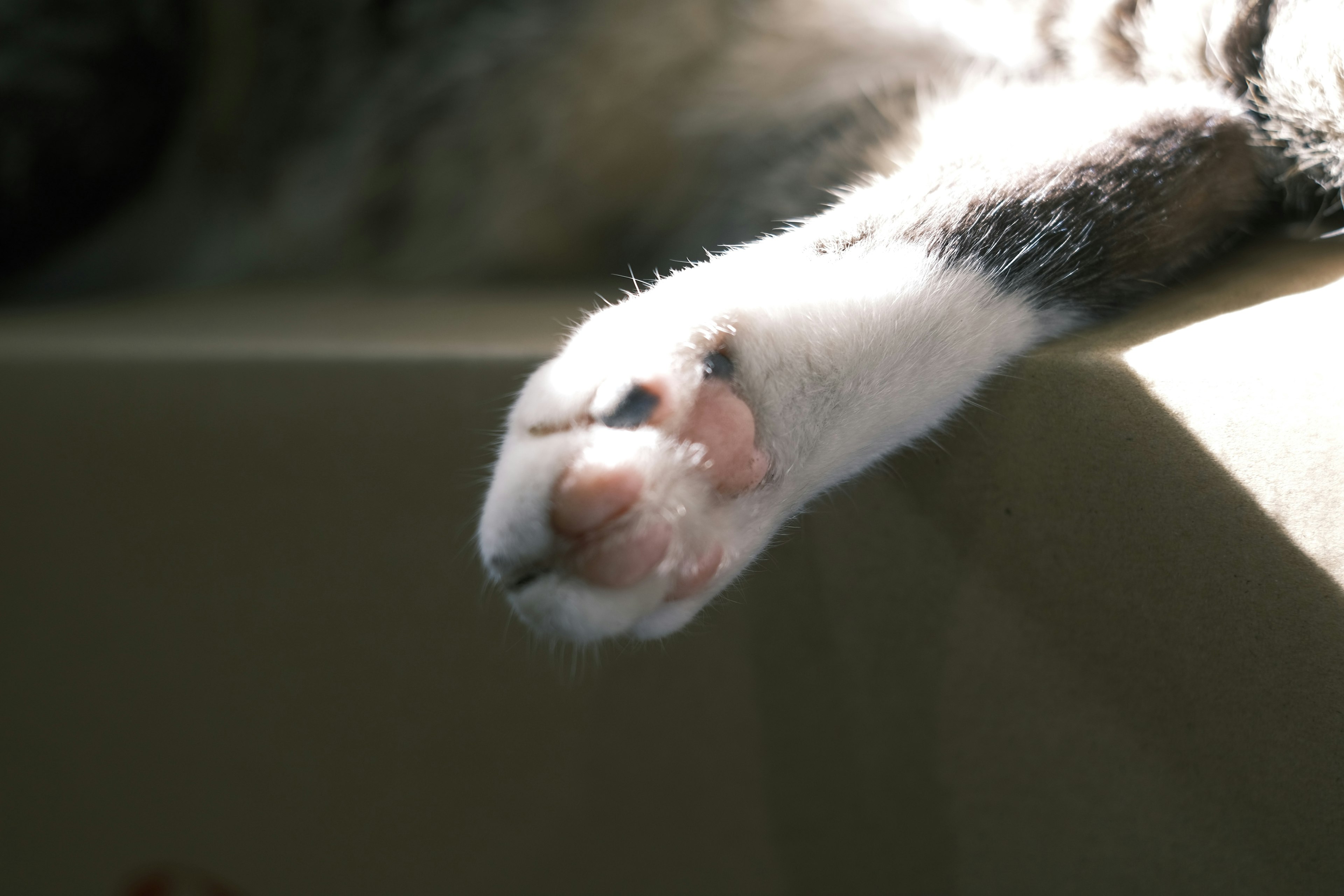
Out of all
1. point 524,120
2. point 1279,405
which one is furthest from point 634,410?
point 524,120

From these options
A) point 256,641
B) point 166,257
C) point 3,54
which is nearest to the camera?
point 256,641

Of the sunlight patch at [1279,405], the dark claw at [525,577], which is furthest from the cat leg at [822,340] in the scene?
the sunlight patch at [1279,405]

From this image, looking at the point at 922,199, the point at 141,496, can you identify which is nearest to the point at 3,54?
the point at 141,496

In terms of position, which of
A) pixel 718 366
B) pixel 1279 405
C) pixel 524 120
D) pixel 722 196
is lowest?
pixel 1279 405

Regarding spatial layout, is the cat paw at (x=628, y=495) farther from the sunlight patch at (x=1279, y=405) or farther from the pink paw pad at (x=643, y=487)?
the sunlight patch at (x=1279, y=405)

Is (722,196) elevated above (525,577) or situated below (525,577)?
above

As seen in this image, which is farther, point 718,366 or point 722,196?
point 722,196

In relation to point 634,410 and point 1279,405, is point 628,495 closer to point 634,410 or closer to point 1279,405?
point 634,410

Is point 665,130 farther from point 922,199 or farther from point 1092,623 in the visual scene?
point 1092,623
